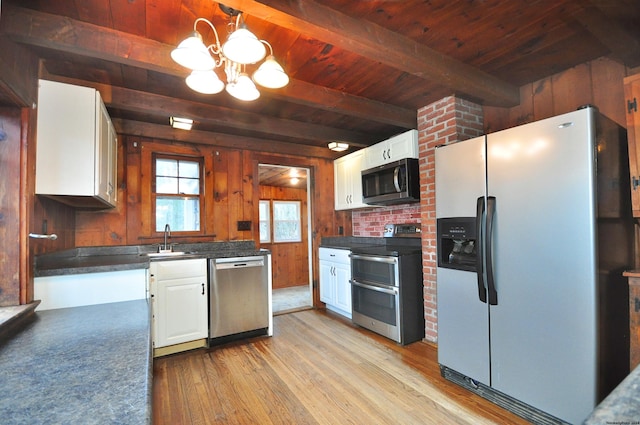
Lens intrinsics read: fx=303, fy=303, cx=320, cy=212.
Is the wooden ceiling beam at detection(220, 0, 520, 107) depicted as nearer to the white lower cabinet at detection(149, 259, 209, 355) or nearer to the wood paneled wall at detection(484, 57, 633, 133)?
the wood paneled wall at detection(484, 57, 633, 133)

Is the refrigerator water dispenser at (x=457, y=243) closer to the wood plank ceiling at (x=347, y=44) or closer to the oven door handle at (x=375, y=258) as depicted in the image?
the oven door handle at (x=375, y=258)

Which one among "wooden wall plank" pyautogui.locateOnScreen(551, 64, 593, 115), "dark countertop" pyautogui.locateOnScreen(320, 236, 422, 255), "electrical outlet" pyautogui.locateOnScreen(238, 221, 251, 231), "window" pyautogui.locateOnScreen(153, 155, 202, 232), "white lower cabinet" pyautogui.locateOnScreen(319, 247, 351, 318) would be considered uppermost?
"wooden wall plank" pyautogui.locateOnScreen(551, 64, 593, 115)

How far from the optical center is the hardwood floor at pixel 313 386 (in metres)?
1.83

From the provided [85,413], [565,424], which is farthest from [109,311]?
[565,424]

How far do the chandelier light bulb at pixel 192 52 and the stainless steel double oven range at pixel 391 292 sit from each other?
7.32ft

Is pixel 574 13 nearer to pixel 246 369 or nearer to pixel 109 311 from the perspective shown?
pixel 109 311

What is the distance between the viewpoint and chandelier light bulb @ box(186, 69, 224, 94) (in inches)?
66.5

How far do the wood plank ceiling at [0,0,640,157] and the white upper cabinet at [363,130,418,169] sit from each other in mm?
346

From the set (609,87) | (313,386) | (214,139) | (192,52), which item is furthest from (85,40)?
(609,87)

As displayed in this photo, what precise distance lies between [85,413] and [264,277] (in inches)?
99.4

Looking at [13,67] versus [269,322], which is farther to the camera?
[269,322]

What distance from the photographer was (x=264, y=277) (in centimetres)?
316

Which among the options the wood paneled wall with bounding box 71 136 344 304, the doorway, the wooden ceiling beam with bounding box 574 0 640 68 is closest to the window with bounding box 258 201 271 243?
the doorway

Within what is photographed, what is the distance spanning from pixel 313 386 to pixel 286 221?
13.7 feet
